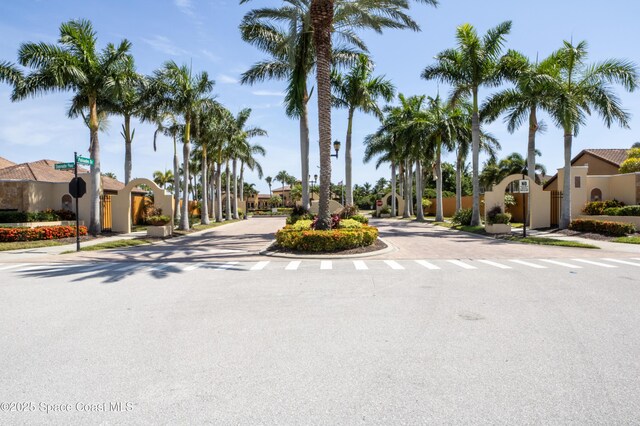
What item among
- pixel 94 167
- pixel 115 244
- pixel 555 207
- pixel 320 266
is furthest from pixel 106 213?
pixel 555 207

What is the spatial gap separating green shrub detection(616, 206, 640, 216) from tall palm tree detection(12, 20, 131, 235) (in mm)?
28469

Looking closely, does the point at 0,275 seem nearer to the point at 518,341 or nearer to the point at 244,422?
the point at 244,422

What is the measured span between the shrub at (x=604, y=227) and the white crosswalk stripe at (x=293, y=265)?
1710cm

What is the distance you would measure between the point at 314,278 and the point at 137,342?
516 centimetres

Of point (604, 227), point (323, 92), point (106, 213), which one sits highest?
point (323, 92)

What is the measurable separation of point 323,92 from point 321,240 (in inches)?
257

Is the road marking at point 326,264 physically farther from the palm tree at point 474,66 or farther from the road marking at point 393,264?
the palm tree at point 474,66

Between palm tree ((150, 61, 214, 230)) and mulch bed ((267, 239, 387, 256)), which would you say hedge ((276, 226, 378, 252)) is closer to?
mulch bed ((267, 239, 387, 256))

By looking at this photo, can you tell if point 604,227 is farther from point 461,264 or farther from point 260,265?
point 260,265

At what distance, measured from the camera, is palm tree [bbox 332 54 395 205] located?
2903cm

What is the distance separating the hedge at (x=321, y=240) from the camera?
1494 cm

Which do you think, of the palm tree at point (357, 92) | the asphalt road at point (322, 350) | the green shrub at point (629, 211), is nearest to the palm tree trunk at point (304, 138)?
the palm tree at point (357, 92)

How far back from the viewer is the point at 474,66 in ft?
87.8

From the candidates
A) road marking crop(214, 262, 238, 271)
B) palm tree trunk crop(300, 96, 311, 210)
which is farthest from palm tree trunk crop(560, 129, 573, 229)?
road marking crop(214, 262, 238, 271)
